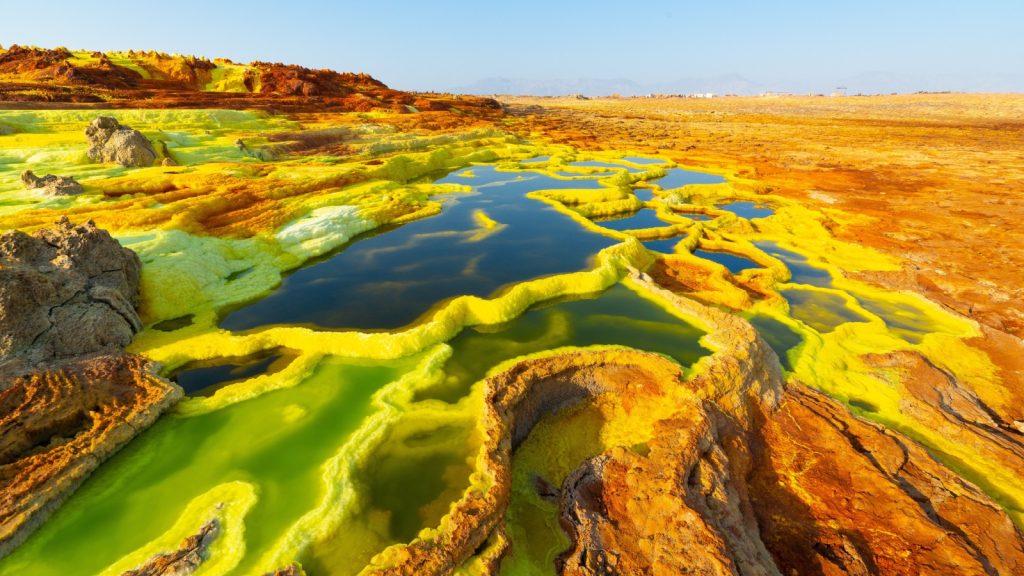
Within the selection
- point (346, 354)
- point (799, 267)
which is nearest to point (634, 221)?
point (799, 267)

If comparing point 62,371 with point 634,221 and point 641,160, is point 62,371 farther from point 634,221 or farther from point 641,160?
point 641,160

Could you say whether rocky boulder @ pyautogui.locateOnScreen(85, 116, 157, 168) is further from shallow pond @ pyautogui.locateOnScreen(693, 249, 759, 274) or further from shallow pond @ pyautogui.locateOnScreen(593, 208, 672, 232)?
shallow pond @ pyautogui.locateOnScreen(693, 249, 759, 274)

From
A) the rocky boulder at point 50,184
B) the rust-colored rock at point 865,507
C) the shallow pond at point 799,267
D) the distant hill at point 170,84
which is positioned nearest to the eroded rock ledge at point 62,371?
the rocky boulder at point 50,184

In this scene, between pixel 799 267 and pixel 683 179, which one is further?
pixel 683 179

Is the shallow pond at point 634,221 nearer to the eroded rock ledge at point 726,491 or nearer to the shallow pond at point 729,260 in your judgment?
the shallow pond at point 729,260

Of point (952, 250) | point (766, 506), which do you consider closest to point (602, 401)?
point (766, 506)

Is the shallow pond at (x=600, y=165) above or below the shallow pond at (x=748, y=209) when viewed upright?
above

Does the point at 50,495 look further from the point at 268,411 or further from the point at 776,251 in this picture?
the point at 776,251
